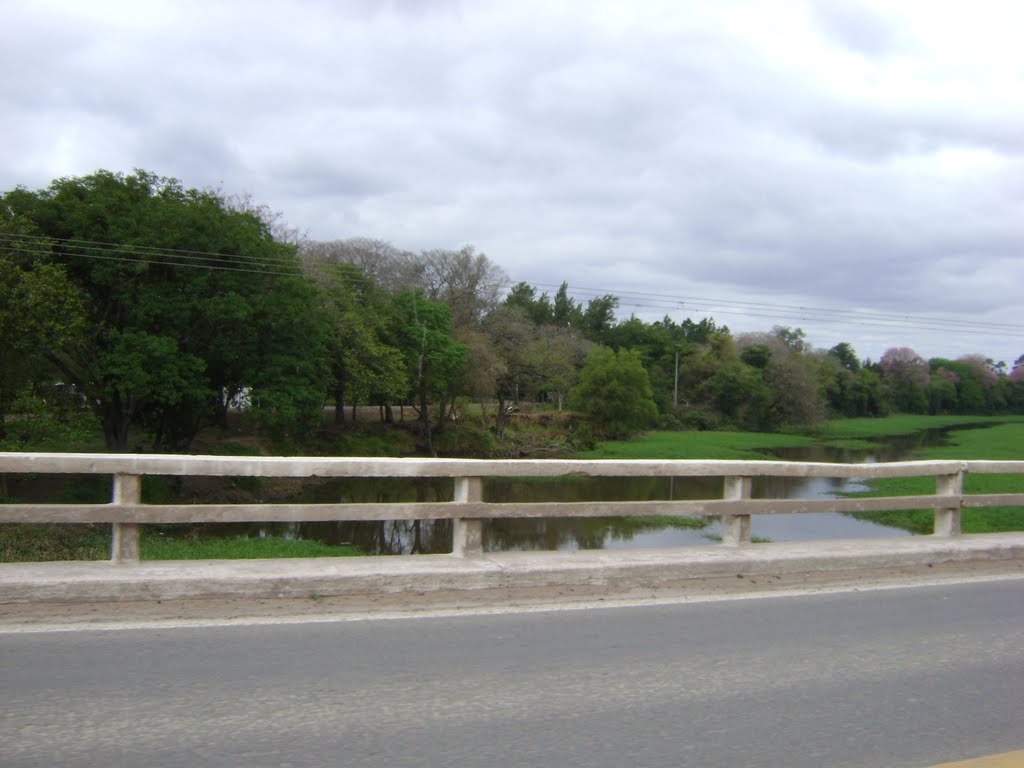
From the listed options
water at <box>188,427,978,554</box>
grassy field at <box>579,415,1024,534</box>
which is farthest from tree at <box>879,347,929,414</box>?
water at <box>188,427,978,554</box>

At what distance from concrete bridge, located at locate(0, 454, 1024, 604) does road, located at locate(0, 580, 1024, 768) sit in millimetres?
632

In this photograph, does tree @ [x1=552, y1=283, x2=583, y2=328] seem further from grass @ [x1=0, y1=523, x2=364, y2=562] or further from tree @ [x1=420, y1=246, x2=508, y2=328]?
grass @ [x1=0, y1=523, x2=364, y2=562]

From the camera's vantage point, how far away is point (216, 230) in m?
27.4

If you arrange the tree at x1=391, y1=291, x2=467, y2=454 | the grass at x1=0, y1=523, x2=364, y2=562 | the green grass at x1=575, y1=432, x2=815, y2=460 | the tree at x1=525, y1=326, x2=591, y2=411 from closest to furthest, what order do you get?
the grass at x1=0, y1=523, x2=364, y2=562
the tree at x1=391, y1=291, x2=467, y2=454
the green grass at x1=575, y1=432, x2=815, y2=460
the tree at x1=525, y1=326, x2=591, y2=411

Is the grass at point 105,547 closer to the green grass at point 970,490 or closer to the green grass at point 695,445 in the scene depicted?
the green grass at point 970,490

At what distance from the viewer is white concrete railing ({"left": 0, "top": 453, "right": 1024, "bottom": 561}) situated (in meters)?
6.62

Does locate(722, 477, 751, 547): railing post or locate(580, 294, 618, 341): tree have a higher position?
locate(580, 294, 618, 341): tree

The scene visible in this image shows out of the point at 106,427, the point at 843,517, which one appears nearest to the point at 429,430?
the point at 106,427

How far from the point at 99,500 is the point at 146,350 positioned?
5059mm

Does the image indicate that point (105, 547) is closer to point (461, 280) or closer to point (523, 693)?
point (523, 693)

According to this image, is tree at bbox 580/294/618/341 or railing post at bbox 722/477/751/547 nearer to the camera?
railing post at bbox 722/477/751/547

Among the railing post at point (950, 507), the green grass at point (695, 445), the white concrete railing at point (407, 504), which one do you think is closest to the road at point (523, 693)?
the white concrete railing at point (407, 504)

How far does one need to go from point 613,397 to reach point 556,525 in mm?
34080

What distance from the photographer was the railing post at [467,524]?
24.7ft
